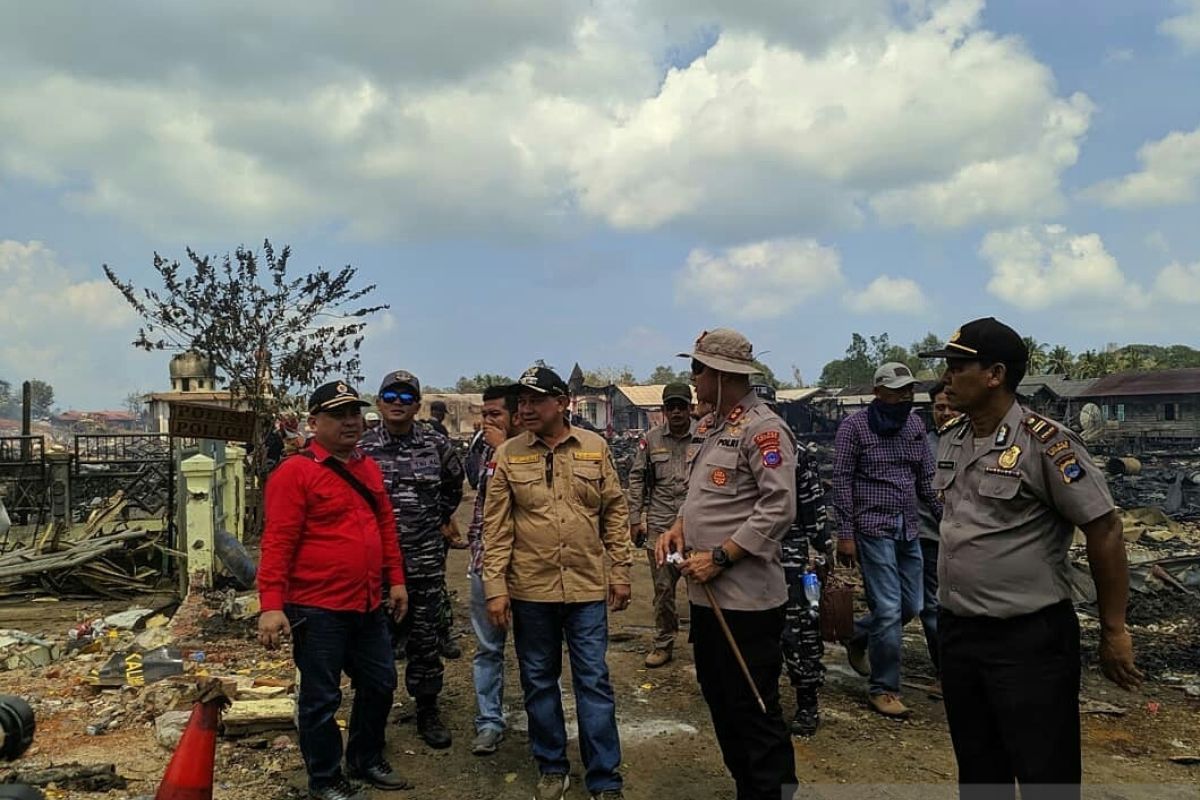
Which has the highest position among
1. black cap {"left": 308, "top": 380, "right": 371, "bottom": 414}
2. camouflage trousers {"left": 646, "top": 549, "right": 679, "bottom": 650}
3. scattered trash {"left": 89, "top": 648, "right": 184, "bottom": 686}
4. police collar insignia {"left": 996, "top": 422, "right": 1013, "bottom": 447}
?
black cap {"left": 308, "top": 380, "right": 371, "bottom": 414}

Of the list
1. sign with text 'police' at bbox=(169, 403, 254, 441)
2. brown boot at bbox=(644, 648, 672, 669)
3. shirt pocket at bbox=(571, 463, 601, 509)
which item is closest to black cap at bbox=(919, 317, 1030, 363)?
shirt pocket at bbox=(571, 463, 601, 509)

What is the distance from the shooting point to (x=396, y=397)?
4320 mm

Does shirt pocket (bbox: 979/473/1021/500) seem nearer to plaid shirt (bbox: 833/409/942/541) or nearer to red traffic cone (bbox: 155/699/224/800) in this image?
plaid shirt (bbox: 833/409/942/541)

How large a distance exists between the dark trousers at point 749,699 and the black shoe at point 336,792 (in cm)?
157

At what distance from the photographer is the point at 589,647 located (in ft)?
11.5

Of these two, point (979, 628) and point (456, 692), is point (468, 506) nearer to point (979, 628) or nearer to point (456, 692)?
point (456, 692)

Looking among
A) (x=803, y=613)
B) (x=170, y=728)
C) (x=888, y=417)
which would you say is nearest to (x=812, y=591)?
(x=803, y=613)

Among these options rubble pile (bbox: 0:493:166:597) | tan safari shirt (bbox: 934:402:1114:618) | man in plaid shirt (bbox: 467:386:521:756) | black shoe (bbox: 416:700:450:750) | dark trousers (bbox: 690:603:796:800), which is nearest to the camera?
tan safari shirt (bbox: 934:402:1114:618)

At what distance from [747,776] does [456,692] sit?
255 cm

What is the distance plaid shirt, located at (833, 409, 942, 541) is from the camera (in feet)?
15.0

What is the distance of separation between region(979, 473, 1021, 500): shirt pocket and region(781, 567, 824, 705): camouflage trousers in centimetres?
187

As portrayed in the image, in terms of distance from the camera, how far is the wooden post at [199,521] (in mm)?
7469

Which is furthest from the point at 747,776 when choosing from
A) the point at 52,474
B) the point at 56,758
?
the point at 52,474

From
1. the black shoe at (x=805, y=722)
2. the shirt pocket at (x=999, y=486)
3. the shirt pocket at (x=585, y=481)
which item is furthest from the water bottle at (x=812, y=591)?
the shirt pocket at (x=999, y=486)
